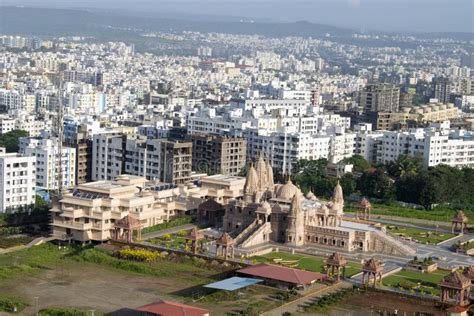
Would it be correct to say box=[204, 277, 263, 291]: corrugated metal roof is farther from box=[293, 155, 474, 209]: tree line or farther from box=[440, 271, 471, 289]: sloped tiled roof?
box=[293, 155, 474, 209]: tree line

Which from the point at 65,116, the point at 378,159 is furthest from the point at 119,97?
the point at 378,159

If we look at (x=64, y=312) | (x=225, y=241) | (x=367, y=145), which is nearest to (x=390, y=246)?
(x=225, y=241)

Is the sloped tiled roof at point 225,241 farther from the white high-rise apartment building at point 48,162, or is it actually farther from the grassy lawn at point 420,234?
the white high-rise apartment building at point 48,162

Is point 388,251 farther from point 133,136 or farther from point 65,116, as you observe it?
point 65,116

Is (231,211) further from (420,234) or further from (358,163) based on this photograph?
(358,163)

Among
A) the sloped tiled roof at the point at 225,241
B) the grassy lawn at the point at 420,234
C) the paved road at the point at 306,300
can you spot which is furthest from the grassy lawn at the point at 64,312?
the grassy lawn at the point at 420,234

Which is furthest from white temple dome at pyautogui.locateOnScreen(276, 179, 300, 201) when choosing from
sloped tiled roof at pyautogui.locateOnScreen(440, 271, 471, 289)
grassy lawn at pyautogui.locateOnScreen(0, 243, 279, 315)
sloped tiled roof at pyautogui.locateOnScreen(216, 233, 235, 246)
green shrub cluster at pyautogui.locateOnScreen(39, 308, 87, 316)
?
green shrub cluster at pyautogui.locateOnScreen(39, 308, 87, 316)
